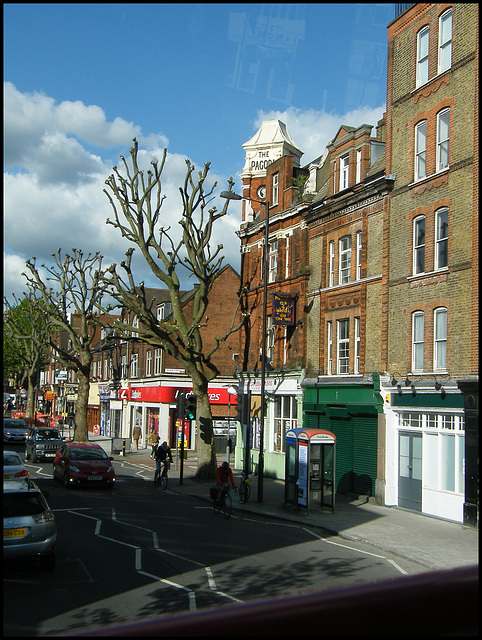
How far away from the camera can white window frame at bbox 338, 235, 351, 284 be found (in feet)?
87.1

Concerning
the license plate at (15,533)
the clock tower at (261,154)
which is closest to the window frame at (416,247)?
the license plate at (15,533)

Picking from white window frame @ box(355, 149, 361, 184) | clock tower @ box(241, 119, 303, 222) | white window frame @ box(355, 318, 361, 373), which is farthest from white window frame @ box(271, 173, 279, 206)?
white window frame @ box(355, 318, 361, 373)

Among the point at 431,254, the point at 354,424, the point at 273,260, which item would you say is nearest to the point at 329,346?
the point at 354,424

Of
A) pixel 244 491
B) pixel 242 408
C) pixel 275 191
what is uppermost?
pixel 275 191

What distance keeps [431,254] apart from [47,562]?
580 inches

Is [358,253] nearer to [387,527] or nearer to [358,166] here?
[358,166]

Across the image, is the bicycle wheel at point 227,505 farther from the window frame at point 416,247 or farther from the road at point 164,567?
the window frame at point 416,247

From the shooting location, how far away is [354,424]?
83.0 feet

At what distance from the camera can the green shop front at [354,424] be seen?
2334 cm

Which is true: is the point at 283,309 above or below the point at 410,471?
above

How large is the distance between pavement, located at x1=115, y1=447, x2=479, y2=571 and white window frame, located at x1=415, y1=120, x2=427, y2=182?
11025 mm

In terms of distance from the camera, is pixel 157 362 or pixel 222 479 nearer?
pixel 222 479

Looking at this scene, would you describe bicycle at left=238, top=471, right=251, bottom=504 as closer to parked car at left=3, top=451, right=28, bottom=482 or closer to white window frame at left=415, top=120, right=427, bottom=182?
parked car at left=3, top=451, right=28, bottom=482

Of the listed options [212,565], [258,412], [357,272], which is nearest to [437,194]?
[357,272]
